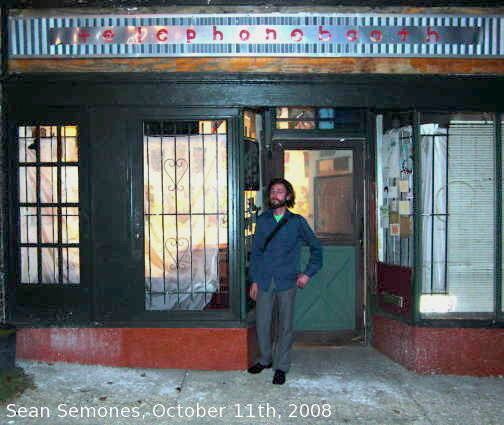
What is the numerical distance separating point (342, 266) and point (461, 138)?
210cm

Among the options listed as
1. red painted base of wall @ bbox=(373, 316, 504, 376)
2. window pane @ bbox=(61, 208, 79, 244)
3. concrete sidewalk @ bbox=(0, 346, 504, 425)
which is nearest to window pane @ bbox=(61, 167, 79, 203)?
window pane @ bbox=(61, 208, 79, 244)

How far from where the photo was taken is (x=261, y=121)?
657 cm

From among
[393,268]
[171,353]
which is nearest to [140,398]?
[171,353]

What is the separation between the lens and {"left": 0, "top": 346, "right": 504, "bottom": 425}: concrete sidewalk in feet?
15.4

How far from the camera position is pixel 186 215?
603 cm

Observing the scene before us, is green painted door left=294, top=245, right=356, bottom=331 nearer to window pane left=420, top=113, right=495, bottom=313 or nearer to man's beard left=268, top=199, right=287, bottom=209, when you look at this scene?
window pane left=420, top=113, right=495, bottom=313

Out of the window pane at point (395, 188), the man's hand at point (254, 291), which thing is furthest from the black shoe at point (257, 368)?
the window pane at point (395, 188)

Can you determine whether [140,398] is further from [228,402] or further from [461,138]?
[461,138]

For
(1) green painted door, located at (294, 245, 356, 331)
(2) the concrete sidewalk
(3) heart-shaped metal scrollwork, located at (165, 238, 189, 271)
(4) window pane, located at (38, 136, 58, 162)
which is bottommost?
(2) the concrete sidewalk

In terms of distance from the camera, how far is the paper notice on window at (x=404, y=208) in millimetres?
6141

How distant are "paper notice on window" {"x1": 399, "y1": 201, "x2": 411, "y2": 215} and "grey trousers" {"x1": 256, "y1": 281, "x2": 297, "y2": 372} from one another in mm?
1630

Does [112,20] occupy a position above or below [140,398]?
above

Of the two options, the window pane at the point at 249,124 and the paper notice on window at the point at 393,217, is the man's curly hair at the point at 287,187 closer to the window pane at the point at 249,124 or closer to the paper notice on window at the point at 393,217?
the window pane at the point at 249,124

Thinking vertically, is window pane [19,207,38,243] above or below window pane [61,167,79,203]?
below
